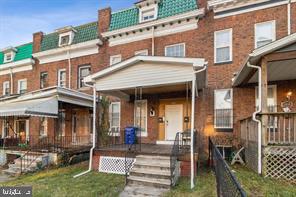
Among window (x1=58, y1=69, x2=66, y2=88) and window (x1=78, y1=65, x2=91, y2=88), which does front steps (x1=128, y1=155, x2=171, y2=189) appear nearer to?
window (x1=78, y1=65, x2=91, y2=88)

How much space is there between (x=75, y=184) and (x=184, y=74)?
5508mm

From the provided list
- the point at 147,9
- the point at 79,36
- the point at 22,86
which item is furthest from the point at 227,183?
the point at 22,86

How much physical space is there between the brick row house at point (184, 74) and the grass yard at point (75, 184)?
3.41 feet

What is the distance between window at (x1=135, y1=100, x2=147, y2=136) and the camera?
46.6 ft

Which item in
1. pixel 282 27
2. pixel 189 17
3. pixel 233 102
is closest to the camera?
pixel 282 27

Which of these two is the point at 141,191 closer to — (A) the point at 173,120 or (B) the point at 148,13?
(A) the point at 173,120

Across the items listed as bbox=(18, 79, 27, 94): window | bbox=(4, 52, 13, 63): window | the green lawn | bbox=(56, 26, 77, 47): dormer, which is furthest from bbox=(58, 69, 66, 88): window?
the green lawn

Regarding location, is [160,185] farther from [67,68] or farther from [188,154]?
[67,68]

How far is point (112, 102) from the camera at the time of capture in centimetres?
1559

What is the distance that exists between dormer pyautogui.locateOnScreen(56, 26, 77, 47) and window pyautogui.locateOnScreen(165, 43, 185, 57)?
780 centimetres

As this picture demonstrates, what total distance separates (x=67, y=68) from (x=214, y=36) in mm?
10786

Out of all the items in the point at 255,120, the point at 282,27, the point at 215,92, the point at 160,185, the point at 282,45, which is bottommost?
the point at 160,185

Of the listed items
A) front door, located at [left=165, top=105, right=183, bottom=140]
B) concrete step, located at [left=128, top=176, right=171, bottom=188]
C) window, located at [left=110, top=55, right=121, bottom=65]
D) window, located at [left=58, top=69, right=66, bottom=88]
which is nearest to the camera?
concrete step, located at [left=128, top=176, right=171, bottom=188]

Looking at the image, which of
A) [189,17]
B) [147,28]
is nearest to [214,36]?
[189,17]
